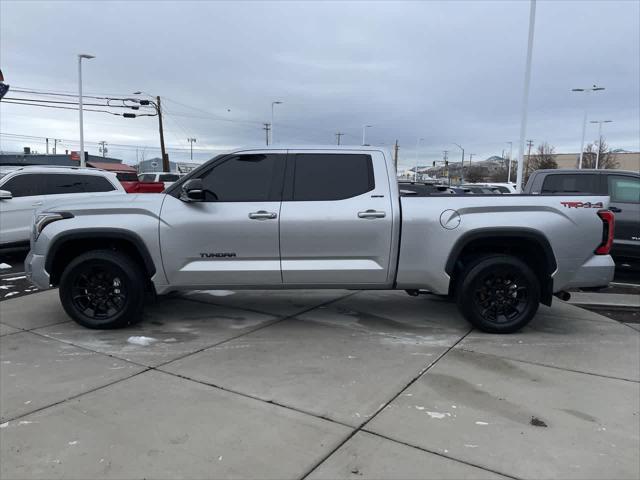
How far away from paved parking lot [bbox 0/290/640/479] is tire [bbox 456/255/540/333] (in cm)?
20

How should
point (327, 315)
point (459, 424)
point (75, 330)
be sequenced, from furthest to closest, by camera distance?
1. point (327, 315)
2. point (75, 330)
3. point (459, 424)

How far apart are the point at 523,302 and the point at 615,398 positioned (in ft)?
4.96

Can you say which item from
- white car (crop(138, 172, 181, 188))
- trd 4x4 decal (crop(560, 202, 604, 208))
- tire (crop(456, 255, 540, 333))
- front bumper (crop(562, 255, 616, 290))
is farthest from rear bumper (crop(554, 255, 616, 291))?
white car (crop(138, 172, 181, 188))

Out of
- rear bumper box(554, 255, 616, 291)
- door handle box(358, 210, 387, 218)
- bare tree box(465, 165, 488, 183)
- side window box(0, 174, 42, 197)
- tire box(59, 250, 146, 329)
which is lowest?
tire box(59, 250, 146, 329)

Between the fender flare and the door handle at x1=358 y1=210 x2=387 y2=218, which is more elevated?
the door handle at x1=358 y1=210 x2=387 y2=218

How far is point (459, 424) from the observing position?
338 centimetres

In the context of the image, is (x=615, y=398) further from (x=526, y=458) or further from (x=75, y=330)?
(x=75, y=330)

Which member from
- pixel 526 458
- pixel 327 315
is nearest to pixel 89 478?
pixel 526 458

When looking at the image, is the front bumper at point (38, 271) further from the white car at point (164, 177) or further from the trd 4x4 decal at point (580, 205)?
the white car at point (164, 177)

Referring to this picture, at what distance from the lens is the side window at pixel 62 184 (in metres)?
9.78

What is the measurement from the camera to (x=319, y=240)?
5.11 meters

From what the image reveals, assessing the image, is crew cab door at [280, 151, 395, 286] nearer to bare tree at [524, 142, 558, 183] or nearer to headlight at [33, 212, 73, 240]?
headlight at [33, 212, 73, 240]

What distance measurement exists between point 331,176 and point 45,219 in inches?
120

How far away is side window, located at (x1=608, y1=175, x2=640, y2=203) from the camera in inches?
331
